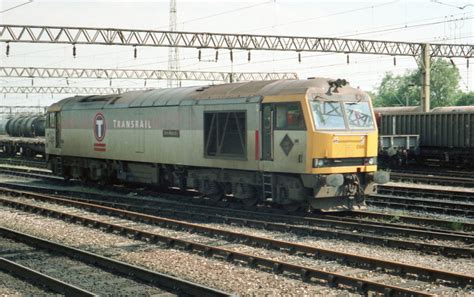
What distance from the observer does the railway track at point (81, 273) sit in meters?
9.12

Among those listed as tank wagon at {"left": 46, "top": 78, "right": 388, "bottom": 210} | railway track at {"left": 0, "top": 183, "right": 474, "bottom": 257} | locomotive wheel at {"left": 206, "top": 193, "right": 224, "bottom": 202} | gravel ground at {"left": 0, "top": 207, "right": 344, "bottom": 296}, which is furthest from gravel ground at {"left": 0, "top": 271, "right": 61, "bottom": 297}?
locomotive wheel at {"left": 206, "top": 193, "right": 224, "bottom": 202}

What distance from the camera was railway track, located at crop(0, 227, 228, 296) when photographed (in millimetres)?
9125

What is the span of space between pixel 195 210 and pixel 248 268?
6.96 metres

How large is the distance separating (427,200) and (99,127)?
462 inches

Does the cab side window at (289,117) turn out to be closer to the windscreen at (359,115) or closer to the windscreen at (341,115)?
the windscreen at (341,115)

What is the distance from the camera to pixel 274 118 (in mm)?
15953

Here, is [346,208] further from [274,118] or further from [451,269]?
[451,269]

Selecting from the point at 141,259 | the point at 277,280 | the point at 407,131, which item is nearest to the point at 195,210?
the point at 141,259

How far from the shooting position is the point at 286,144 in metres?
15.6

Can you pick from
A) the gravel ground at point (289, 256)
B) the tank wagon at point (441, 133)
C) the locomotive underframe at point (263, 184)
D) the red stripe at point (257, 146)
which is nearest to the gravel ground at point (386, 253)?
the gravel ground at point (289, 256)

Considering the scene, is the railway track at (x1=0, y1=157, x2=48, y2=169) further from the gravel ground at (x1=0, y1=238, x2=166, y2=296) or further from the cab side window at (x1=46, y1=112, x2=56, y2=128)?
the gravel ground at (x1=0, y1=238, x2=166, y2=296)

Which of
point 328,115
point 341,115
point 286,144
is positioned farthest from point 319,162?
point 341,115

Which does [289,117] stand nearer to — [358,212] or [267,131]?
[267,131]

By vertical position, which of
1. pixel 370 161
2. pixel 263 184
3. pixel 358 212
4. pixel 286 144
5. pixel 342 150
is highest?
pixel 286 144
